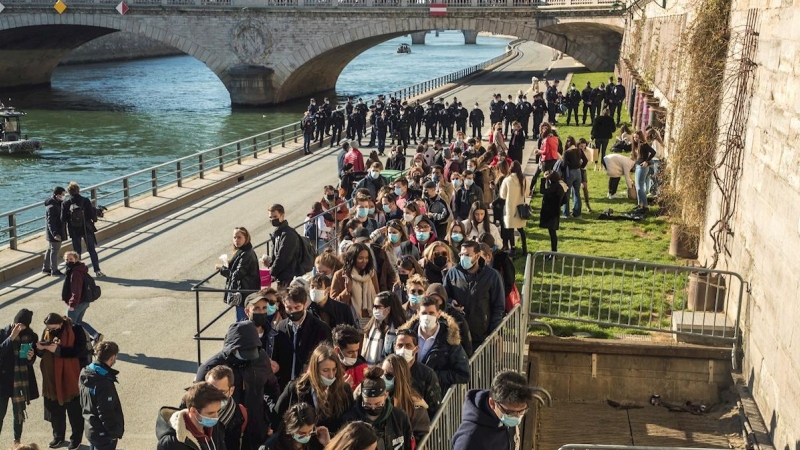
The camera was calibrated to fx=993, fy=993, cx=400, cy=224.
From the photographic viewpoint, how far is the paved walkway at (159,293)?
10.0 metres

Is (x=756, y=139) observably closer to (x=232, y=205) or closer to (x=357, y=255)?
(x=357, y=255)

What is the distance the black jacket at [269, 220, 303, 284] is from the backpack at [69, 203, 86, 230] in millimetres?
4540

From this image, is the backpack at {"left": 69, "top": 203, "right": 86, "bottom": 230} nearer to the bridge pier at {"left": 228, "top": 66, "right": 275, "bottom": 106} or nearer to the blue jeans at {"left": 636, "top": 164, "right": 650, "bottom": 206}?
the blue jeans at {"left": 636, "top": 164, "right": 650, "bottom": 206}

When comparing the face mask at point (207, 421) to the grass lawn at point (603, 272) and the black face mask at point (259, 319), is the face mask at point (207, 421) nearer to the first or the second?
the black face mask at point (259, 319)

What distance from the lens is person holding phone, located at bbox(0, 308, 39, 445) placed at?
27.9 ft

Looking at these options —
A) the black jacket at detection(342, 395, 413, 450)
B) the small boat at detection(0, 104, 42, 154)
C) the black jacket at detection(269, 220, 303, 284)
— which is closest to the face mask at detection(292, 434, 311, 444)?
the black jacket at detection(342, 395, 413, 450)

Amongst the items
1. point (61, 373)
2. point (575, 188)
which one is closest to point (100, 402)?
point (61, 373)

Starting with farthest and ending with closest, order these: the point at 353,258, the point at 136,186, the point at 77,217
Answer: the point at 136,186 → the point at 77,217 → the point at 353,258

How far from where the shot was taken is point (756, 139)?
33.0ft

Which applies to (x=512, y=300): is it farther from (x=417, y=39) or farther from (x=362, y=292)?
(x=417, y=39)

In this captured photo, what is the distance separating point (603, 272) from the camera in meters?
10.6

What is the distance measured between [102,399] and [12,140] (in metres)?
32.9

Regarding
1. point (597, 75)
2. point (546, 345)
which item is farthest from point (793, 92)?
point (597, 75)

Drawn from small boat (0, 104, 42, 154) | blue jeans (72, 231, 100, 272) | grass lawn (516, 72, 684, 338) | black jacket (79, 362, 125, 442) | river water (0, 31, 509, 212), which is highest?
black jacket (79, 362, 125, 442)
